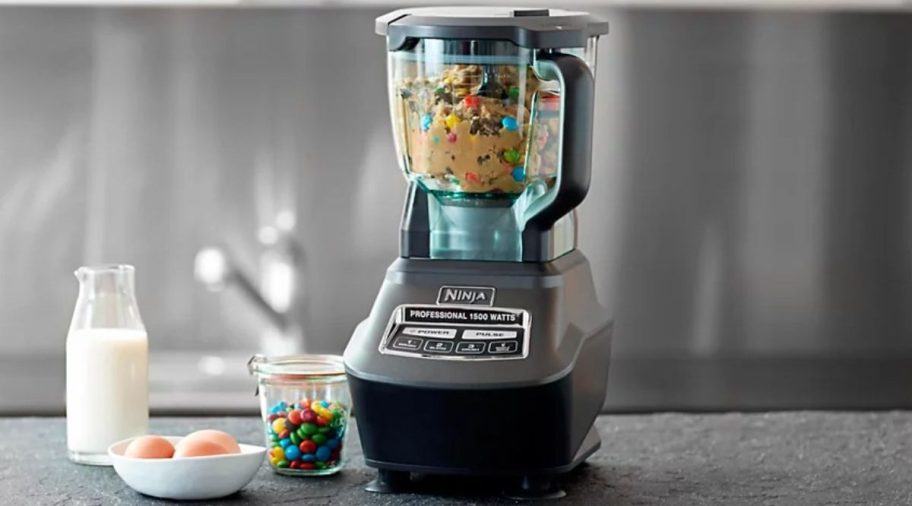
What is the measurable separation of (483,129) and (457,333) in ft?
0.63

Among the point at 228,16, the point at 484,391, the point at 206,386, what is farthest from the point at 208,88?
the point at 484,391

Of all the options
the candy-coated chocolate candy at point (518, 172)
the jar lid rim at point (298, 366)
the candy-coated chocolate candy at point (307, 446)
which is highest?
the candy-coated chocolate candy at point (518, 172)

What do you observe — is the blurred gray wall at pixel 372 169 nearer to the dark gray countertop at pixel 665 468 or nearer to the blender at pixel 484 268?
the dark gray countertop at pixel 665 468

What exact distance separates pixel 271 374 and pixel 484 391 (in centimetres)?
25

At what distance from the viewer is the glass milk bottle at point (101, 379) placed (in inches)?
64.9

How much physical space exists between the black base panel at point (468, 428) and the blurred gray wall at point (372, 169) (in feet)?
3.35

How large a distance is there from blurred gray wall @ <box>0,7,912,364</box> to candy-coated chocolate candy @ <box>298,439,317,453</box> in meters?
0.93

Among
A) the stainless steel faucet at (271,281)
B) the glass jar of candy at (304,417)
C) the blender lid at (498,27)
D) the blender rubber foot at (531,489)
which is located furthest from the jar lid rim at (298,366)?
the stainless steel faucet at (271,281)

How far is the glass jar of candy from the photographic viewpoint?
5.27 ft

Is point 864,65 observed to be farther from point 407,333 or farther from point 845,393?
point 407,333

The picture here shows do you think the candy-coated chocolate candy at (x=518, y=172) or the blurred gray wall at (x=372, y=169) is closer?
the candy-coated chocolate candy at (x=518, y=172)

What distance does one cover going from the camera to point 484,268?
1.55 meters

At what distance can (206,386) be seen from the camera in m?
2.52

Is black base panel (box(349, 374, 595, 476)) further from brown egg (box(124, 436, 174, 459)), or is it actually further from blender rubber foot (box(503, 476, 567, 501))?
brown egg (box(124, 436, 174, 459))
